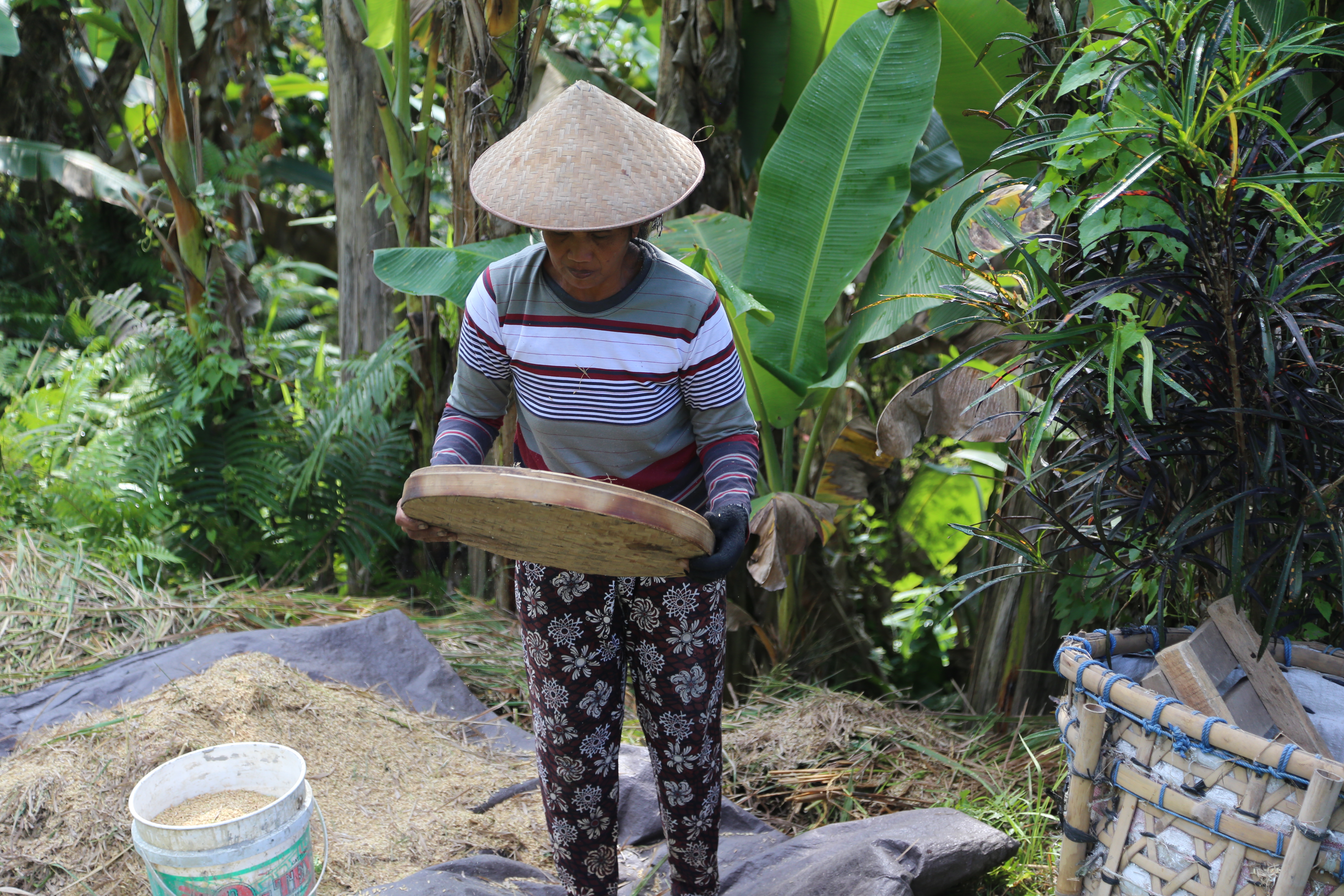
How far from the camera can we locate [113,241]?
6.55 m

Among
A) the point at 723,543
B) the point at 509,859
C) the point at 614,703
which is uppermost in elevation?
the point at 723,543

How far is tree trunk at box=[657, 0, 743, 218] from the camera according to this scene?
3.24 meters

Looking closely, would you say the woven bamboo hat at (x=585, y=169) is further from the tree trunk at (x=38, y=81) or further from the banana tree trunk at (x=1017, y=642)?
the tree trunk at (x=38, y=81)

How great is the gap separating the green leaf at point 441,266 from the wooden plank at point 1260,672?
6.70ft

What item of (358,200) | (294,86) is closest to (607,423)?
(358,200)

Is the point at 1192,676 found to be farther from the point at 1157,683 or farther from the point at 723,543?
the point at 723,543

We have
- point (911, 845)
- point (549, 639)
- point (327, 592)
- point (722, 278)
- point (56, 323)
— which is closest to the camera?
point (549, 639)

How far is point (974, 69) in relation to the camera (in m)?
2.91

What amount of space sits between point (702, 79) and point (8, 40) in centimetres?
287

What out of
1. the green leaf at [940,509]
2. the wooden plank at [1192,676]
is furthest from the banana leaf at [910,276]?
the wooden plank at [1192,676]

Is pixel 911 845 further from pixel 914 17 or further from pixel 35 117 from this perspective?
pixel 35 117

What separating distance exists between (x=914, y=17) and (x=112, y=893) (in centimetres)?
287

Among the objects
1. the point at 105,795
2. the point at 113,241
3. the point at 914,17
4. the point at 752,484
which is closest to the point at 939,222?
the point at 914,17

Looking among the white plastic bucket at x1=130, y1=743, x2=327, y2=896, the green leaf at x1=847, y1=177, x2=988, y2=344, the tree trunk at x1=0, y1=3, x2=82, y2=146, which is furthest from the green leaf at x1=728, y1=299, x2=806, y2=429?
the tree trunk at x1=0, y1=3, x2=82, y2=146
